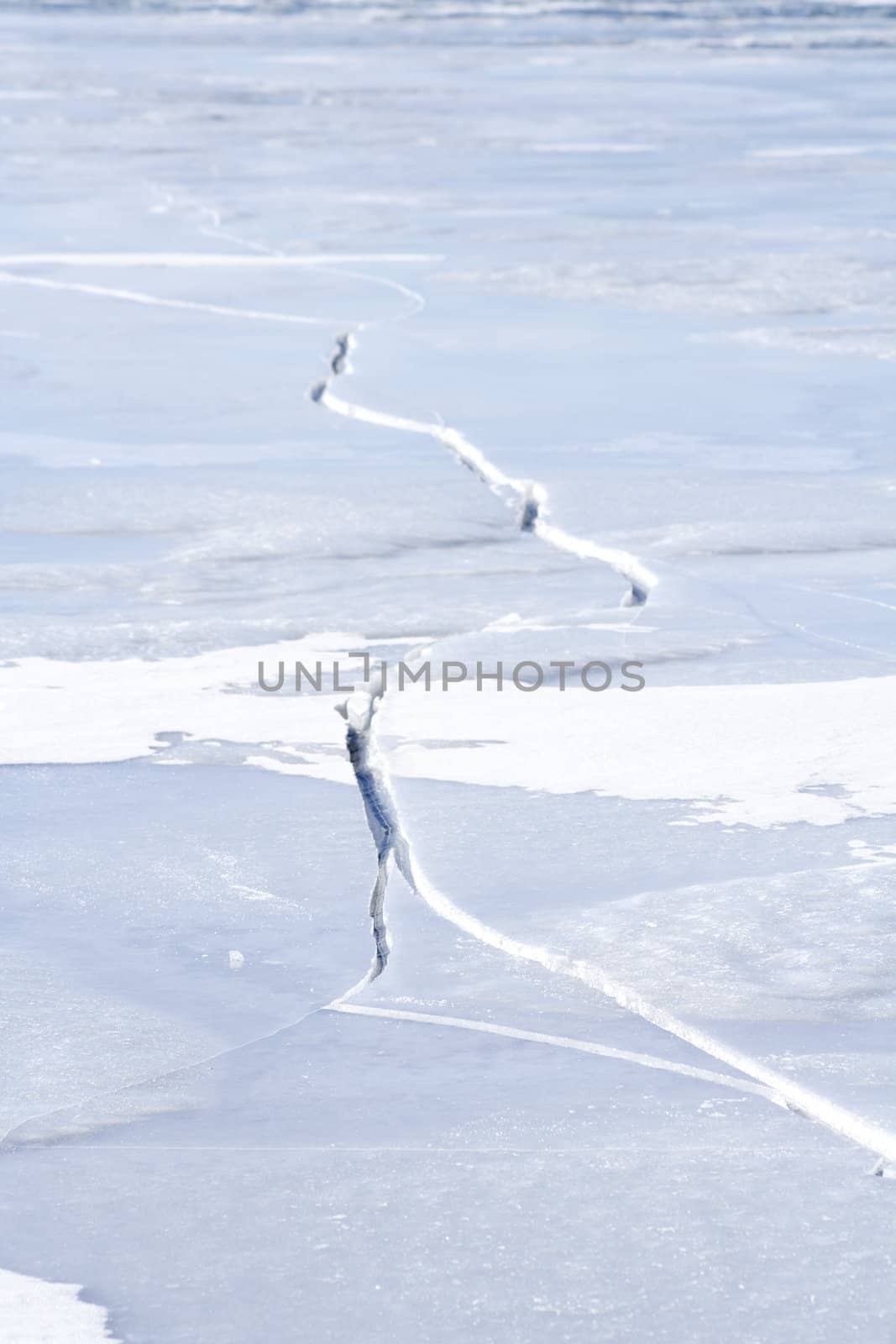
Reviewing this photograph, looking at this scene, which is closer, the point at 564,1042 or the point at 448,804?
the point at 564,1042

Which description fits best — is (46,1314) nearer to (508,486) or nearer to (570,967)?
(570,967)

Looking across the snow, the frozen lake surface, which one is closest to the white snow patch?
the frozen lake surface

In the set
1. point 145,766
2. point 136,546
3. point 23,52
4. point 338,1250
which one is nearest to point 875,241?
point 136,546

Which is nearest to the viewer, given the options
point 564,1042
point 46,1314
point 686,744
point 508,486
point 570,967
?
point 46,1314

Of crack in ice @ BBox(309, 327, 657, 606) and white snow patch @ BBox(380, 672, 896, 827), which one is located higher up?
crack in ice @ BBox(309, 327, 657, 606)

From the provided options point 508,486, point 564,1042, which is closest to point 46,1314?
point 564,1042

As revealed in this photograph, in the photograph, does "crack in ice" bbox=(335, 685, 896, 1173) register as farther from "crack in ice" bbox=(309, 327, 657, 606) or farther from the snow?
"crack in ice" bbox=(309, 327, 657, 606)

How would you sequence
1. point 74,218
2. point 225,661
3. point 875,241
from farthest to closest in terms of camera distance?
point 74,218 < point 875,241 < point 225,661

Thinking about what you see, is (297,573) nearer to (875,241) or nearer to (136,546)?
(136,546)
